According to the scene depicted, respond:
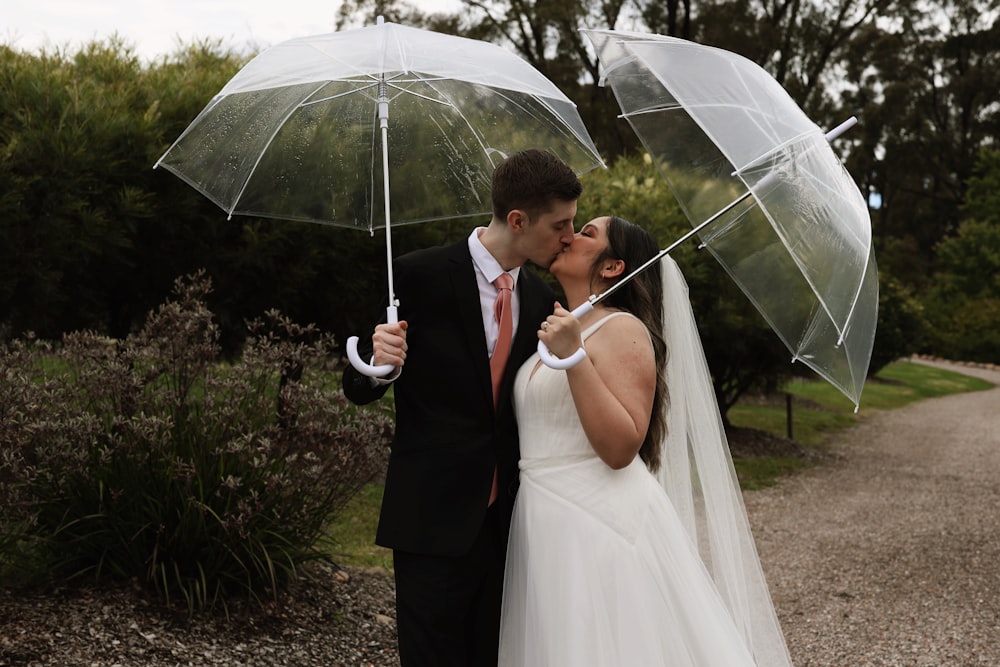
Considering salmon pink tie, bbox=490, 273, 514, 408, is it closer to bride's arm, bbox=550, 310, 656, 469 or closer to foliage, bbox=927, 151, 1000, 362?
bride's arm, bbox=550, 310, 656, 469

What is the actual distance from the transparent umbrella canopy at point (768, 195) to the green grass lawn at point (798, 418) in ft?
9.68

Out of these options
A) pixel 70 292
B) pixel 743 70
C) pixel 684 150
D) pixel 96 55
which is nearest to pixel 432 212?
pixel 684 150

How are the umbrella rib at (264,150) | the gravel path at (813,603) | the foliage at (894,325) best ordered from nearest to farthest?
the umbrella rib at (264,150) < the gravel path at (813,603) < the foliage at (894,325)

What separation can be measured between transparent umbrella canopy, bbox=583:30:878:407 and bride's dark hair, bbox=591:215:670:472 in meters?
0.19

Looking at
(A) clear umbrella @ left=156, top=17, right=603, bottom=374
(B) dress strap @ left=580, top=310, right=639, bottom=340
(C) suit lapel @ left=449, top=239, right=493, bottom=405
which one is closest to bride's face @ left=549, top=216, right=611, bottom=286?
(B) dress strap @ left=580, top=310, right=639, bottom=340

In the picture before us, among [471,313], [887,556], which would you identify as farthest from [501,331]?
[887,556]

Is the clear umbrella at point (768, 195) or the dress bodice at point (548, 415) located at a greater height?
the clear umbrella at point (768, 195)

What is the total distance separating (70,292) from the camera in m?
6.80

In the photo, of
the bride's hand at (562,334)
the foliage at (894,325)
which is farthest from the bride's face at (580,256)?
the foliage at (894,325)

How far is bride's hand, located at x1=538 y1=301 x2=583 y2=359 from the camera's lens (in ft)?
8.06

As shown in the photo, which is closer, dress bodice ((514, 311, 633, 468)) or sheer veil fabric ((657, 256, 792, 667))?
dress bodice ((514, 311, 633, 468))

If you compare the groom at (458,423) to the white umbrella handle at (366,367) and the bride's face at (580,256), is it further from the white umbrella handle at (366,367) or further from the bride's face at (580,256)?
the white umbrella handle at (366,367)

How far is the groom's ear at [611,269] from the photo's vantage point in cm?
288

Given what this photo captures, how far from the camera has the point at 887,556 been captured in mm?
7102
